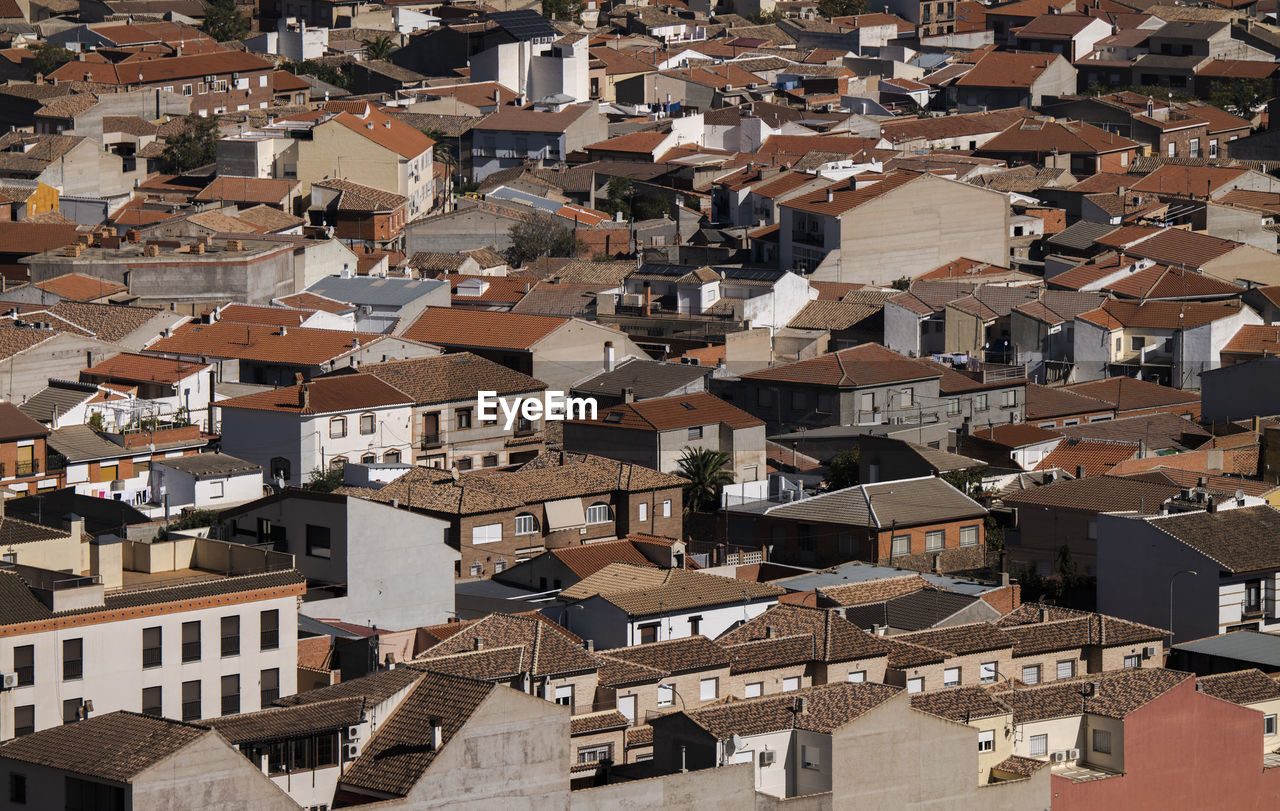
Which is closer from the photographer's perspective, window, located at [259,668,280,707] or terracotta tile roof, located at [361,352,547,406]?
window, located at [259,668,280,707]

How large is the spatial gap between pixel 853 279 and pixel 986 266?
3.69 m

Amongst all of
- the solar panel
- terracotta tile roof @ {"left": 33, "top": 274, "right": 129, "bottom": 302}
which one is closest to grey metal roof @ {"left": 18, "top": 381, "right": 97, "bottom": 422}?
terracotta tile roof @ {"left": 33, "top": 274, "right": 129, "bottom": 302}

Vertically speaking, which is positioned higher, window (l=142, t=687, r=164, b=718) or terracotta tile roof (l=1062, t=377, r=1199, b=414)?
window (l=142, t=687, r=164, b=718)

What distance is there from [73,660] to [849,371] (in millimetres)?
31549

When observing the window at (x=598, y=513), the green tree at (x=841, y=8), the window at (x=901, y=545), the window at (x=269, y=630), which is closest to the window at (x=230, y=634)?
the window at (x=269, y=630)

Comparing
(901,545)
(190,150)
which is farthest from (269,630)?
(190,150)

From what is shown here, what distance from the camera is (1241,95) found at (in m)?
119

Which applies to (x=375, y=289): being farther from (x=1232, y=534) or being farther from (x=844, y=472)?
(x=1232, y=534)

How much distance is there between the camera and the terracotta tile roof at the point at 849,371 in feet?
222

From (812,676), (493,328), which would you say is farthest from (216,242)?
(812,676)

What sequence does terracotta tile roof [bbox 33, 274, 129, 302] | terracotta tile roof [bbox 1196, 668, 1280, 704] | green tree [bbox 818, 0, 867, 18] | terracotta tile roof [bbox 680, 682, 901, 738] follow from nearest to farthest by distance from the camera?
terracotta tile roof [bbox 680, 682, 901, 738]
terracotta tile roof [bbox 1196, 668, 1280, 704]
terracotta tile roof [bbox 33, 274, 129, 302]
green tree [bbox 818, 0, 867, 18]

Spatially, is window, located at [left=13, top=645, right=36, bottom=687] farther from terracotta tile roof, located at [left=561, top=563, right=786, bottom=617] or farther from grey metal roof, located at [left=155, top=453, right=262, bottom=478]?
grey metal roof, located at [left=155, top=453, right=262, bottom=478]

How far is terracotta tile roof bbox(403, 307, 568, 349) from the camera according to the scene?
7069 centimetres

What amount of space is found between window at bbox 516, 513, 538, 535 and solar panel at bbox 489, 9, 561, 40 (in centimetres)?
6603
